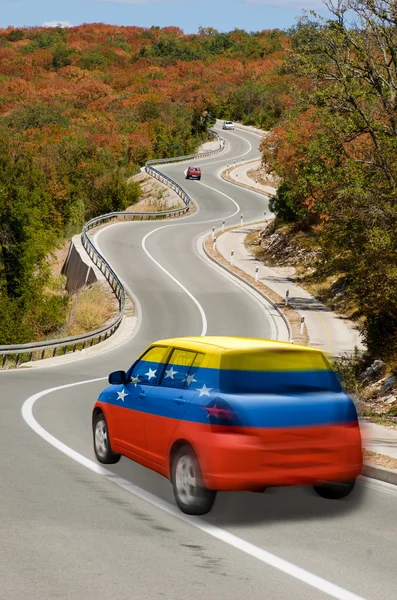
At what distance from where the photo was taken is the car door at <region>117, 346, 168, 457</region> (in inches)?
350

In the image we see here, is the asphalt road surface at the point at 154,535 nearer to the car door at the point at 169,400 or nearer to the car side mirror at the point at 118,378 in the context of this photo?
the car door at the point at 169,400

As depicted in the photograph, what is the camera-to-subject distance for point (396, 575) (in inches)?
237

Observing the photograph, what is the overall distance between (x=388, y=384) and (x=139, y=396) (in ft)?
33.1

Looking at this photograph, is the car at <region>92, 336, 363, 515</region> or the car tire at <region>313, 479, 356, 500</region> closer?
the car at <region>92, 336, 363, 515</region>

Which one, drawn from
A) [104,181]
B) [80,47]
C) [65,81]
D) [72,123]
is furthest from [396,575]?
[80,47]

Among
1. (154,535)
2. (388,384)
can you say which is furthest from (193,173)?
(154,535)

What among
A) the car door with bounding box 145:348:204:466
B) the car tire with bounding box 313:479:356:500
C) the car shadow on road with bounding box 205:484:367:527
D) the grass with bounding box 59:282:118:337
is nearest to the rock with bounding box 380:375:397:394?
the car shadow on road with bounding box 205:484:367:527

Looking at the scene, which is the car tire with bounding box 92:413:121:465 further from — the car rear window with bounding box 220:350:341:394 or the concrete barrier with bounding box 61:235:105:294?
the concrete barrier with bounding box 61:235:105:294

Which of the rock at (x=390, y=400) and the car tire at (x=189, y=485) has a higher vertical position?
the car tire at (x=189, y=485)

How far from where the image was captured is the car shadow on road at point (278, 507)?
7.58 metres

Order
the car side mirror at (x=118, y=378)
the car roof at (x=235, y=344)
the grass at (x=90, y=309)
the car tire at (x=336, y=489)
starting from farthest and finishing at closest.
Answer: the grass at (x=90, y=309) → the car side mirror at (x=118, y=378) → the car tire at (x=336, y=489) → the car roof at (x=235, y=344)

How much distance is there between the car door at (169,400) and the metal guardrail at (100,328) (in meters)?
17.0

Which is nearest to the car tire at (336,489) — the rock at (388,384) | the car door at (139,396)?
the car door at (139,396)

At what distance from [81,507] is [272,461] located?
1855 millimetres
